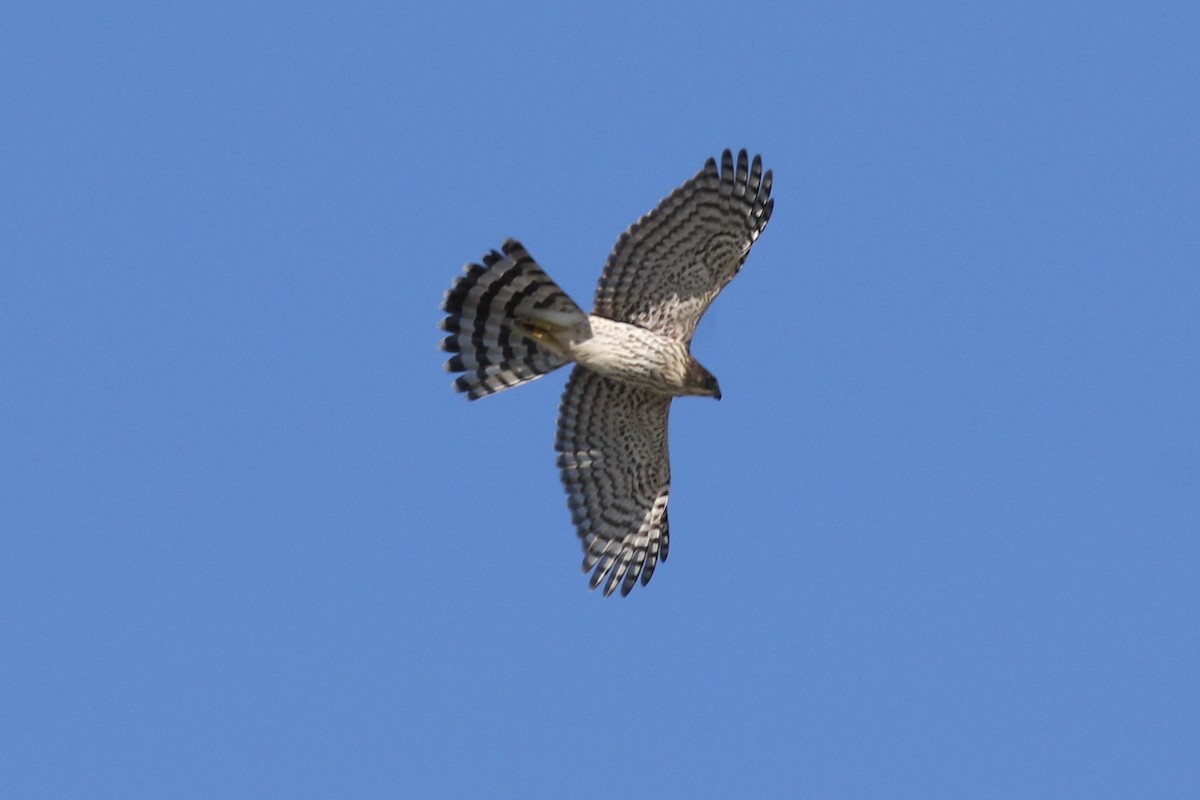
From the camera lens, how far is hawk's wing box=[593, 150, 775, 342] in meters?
17.6

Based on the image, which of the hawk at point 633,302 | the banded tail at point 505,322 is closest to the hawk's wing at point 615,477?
the hawk at point 633,302

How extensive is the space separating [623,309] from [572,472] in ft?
5.62

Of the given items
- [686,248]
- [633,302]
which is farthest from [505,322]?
[686,248]

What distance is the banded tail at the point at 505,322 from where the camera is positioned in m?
17.3

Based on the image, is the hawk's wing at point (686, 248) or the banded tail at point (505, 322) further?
the hawk's wing at point (686, 248)

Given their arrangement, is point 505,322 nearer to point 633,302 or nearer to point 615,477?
point 633,302

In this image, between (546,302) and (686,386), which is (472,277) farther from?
(686,386)

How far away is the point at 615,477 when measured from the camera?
1897 cm

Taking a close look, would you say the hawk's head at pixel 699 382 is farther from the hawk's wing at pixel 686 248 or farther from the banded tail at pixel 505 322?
the banded tail at pixel 505 322

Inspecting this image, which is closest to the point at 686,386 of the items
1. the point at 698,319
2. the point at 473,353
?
the point at 698,319

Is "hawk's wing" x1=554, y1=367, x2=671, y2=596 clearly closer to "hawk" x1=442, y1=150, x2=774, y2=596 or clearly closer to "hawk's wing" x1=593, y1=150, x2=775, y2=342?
"hawk" x1=442, y1=150, x2=774, y2=596

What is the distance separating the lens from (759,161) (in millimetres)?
17719

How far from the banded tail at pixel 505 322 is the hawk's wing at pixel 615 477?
2.70 feet

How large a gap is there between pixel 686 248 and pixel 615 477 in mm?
2272
